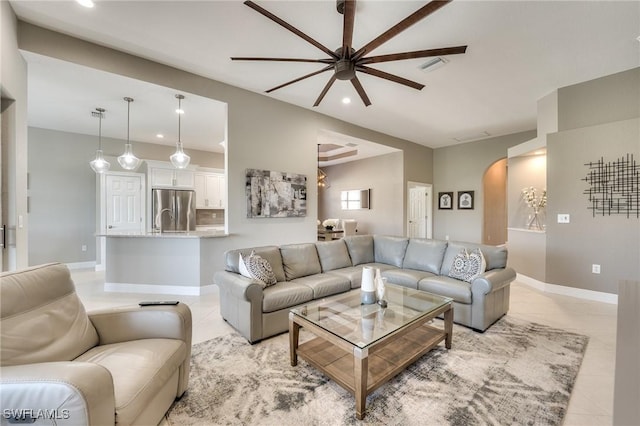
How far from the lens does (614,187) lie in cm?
366

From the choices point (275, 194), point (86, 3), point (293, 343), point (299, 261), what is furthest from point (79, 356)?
point (275, 194)

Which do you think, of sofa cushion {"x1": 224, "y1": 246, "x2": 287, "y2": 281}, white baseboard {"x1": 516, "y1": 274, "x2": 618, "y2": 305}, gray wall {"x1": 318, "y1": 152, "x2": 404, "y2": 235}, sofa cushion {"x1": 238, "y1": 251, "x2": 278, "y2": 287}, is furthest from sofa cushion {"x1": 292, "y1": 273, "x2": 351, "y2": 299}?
gray wall {"x1": 318, "y1": 152, "x2": 404, "y2": 235}

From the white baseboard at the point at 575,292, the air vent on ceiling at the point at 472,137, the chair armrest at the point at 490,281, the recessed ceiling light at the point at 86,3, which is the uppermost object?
the recessed ceiling light at the point at 86,3

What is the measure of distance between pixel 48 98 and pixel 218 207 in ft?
12.6

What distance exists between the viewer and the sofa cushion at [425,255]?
11.6ft

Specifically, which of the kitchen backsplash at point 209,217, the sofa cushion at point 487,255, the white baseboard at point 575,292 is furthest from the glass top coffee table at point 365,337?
the kitchen backsplash at point 209,217

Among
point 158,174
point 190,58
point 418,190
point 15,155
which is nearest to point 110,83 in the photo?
point 190,58

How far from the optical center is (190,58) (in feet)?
10.8

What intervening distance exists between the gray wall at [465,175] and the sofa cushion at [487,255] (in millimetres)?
4093

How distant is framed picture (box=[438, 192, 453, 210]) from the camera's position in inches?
290

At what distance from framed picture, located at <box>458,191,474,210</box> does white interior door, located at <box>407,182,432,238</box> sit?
812 millimetres

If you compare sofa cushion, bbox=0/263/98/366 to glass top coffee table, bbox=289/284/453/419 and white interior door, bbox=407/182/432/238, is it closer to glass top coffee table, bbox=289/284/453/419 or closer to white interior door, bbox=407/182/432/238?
glass top coffee table, bbox=289/284/453/419

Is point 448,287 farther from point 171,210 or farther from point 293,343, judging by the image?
point 171,210

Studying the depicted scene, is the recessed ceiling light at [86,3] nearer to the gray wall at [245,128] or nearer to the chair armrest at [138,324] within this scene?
the gray wall at [245,128]
